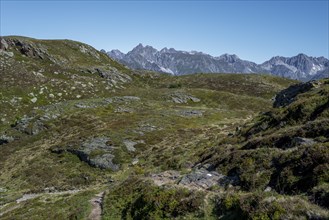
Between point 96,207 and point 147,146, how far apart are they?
1004 inches

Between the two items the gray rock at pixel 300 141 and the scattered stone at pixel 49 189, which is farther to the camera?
the scattered stone at pixel 49 189

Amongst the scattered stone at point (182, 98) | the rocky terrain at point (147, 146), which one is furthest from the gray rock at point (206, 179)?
the scattered stone at point (182, 98)

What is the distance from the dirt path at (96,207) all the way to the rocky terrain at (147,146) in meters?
0.16

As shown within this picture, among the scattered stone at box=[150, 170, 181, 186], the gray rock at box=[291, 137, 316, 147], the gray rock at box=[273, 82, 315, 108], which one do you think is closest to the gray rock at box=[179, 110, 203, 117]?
the gray rock at box=[273, 82, 315, 108]

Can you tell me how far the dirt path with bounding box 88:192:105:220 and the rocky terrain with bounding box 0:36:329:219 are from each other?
0.51 ft

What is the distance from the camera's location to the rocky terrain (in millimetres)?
19531

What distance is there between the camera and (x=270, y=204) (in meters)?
15.9

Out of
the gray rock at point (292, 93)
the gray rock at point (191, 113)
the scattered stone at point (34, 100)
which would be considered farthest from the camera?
the scattered stone at point (34, 100)

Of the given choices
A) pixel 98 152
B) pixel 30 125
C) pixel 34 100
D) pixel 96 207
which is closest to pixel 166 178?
pixel 96 207

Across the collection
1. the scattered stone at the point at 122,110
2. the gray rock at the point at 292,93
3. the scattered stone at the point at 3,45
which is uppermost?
the scattered stone at the point at 3,45

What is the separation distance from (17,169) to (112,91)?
49139 mm

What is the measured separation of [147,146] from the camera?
51.3 meters

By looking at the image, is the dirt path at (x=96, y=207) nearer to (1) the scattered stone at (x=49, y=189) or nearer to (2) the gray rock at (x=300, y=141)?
(1) the scattered stone at (x=49, y=189)

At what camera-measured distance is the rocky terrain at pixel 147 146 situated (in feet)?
64.1
